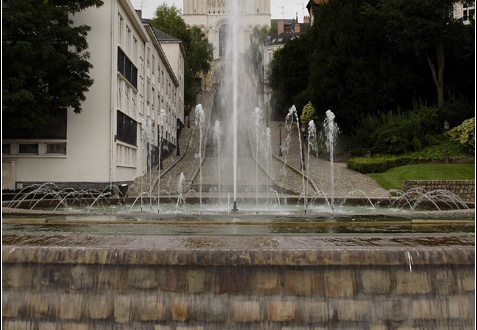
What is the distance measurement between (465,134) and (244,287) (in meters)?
30.0

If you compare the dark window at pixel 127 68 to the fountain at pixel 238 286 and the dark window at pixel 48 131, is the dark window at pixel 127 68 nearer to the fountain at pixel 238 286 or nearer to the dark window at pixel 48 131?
the dark window at pixel 48 131

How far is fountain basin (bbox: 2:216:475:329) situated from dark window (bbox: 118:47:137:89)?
22.4 metres

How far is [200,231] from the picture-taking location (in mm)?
8289

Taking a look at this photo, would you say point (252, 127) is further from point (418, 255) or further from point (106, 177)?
point (418, 255)

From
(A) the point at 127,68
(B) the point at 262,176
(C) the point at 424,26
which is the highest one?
(C) the point at 424,26

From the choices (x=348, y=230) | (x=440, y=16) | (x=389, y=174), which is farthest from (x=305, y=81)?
(x=348, y=230)

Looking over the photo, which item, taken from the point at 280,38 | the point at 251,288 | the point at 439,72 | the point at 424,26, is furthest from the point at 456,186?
the point at 280,38

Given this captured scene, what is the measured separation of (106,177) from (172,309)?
802 inches

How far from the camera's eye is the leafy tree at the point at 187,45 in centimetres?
6731

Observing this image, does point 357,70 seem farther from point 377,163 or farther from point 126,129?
point 126,129

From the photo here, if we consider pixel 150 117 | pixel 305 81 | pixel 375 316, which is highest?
pixel 305 81

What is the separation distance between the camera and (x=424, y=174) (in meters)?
28.2

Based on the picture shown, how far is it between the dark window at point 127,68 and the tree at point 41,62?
2787 mm

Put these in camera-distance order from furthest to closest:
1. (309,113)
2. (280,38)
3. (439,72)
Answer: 1. (280,38)
2. (309,113)
3. (439,72)
